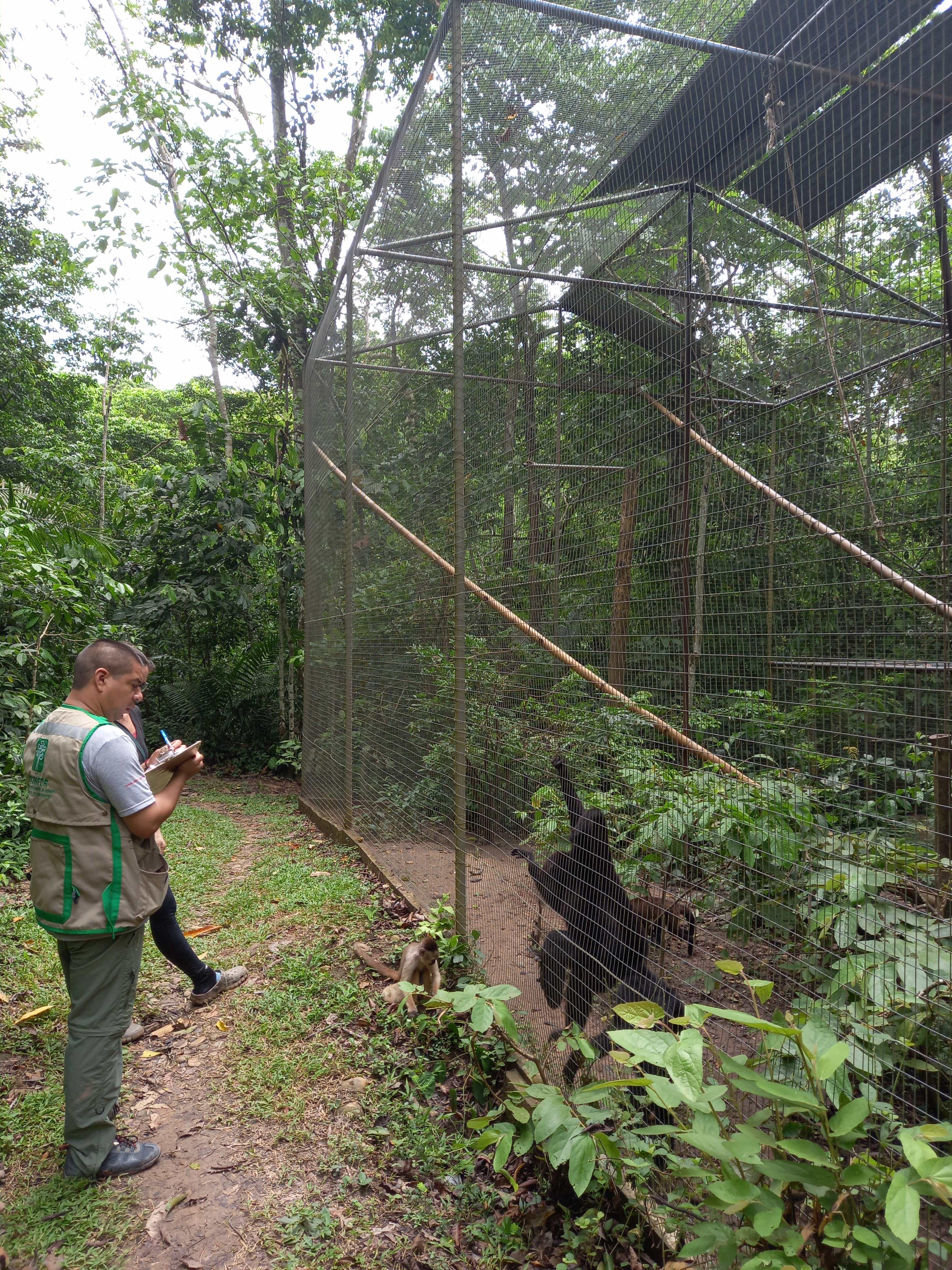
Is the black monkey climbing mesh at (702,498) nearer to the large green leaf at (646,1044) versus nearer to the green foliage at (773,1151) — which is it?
the green foliage at (773,1151)

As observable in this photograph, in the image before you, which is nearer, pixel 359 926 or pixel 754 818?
pixel 754 818

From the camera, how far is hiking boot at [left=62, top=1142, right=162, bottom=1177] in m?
2.47

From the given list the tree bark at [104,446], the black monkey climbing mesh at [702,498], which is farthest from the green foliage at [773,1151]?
the tree bark at [104,446]

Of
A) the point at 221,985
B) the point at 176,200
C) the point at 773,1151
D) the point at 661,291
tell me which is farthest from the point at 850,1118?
the point at 176,200

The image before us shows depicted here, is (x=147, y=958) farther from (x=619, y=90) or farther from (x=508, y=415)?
(x=619, y=90)

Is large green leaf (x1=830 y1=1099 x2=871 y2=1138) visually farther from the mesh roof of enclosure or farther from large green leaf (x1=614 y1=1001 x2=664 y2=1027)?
the mesh roof of enclosure

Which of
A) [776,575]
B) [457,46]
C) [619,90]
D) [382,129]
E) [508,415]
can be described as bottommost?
[776,575]

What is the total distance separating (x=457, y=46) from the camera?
305 cm

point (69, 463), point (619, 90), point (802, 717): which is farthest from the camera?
point (69, 463)

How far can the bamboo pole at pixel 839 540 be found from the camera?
1.43m

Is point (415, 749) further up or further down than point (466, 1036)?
further up

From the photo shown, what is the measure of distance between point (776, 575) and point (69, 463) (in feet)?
32.9

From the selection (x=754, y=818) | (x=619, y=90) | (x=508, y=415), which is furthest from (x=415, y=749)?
(x=619, y=90)

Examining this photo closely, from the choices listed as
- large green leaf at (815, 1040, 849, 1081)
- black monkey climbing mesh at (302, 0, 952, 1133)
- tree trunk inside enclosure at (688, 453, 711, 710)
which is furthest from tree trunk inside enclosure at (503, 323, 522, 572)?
large green leaf at (815, 1040, 849, 1081)
